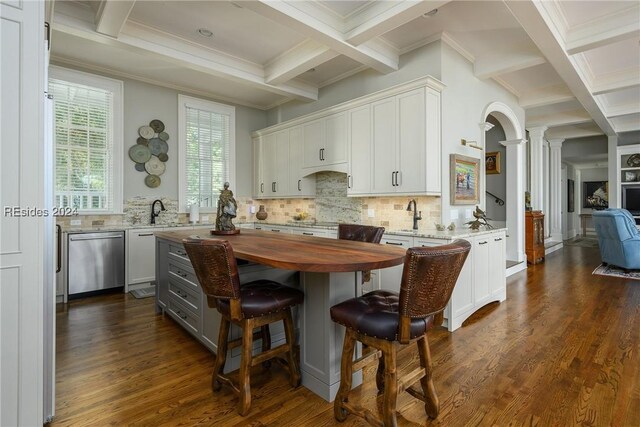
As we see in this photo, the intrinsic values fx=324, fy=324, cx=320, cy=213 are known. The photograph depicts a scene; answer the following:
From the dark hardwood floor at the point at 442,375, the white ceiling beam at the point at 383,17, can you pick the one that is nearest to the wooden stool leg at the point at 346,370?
the dark hardwood floor at the point at 442,375

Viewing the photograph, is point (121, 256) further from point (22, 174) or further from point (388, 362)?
point (388, 362)

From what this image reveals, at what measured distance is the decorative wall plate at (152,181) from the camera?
512 cm

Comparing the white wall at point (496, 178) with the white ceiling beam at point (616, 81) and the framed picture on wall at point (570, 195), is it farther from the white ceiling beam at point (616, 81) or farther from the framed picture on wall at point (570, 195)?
the framed picture on wall at point (570, 195)

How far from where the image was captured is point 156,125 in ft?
17.0

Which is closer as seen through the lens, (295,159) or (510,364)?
(510,364)

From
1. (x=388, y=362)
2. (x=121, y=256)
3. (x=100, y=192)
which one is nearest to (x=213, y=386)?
(x=388, y=362)

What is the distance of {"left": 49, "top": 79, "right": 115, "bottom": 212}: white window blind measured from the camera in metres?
4.42

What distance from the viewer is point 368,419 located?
1644 mm

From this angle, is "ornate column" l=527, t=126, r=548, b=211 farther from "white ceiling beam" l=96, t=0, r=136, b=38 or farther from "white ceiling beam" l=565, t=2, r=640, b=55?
"white ceiling beam" l=96, t=0, r=136, b=38

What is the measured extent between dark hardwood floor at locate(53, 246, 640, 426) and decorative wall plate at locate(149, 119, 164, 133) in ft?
9.36

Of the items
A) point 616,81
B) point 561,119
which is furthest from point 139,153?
point 561,119

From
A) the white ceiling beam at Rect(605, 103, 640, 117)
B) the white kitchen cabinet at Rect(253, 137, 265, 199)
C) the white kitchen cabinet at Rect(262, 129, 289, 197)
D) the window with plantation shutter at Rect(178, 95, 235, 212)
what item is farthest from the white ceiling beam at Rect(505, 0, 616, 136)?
the window with plantation shutter at Rect(178, 95, 235, 212)

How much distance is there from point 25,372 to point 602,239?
25.5 ft

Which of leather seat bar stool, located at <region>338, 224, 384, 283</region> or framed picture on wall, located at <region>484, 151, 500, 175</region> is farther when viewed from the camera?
framed picture on wall, located at <region>484, 151, 500, 175</region>
